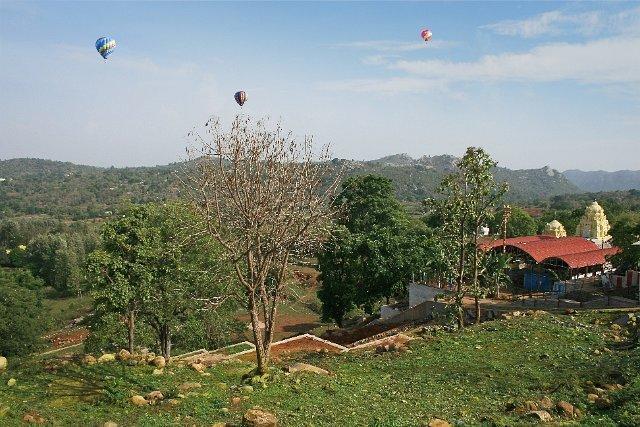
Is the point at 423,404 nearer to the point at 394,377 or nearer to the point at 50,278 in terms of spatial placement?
the point at 394,377

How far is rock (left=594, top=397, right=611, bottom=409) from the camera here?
11070 millimetres

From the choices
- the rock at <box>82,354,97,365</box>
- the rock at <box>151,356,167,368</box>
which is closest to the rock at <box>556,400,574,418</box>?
the rock at <box>151,356,167,368</box>

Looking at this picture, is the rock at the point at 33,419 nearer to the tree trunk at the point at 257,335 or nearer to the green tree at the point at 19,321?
the tree trunk at the point at 257,335

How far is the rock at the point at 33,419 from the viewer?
10.3 m

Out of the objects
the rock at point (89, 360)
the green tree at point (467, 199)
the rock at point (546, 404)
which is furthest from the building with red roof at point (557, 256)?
the rock at point (89, 360)

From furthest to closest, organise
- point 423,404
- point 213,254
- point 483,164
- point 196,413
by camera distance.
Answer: point 213,254
point 483,164
point 423,404
point 196,413

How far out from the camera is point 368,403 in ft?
39.0

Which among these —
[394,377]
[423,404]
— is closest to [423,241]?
[394,377]

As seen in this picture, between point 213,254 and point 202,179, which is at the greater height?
point 202,179

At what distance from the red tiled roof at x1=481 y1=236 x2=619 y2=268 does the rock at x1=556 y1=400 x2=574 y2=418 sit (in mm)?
22415

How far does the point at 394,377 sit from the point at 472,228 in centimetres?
920

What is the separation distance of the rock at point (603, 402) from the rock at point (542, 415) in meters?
1.57

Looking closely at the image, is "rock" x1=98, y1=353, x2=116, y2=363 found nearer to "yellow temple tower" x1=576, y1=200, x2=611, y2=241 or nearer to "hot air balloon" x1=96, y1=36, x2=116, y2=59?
"hot air balloon" x1=96, y1=36, x2=116, y2=59

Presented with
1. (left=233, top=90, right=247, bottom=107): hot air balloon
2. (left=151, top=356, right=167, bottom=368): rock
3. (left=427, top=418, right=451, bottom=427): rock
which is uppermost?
(left=233, top=90, right=247, bottom=107): hot air balloon
